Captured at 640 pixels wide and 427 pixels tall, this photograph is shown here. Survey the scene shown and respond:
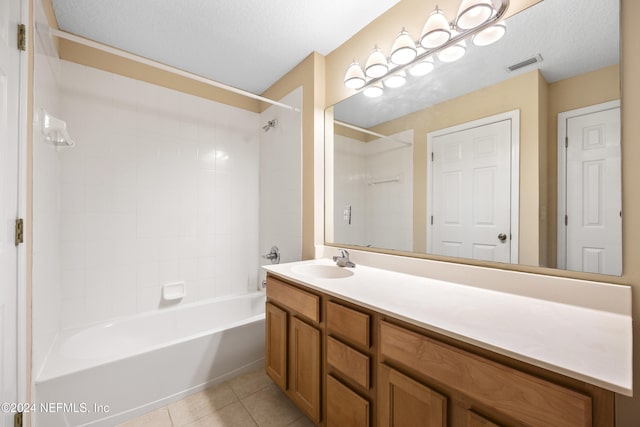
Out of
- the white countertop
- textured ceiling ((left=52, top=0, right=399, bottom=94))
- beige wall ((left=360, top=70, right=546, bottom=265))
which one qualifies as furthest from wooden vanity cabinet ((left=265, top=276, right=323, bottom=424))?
textured ceiling ((left=52, top=0, right=399, bottom=94))

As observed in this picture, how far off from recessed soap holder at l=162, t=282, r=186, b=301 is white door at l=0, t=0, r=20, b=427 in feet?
3.91

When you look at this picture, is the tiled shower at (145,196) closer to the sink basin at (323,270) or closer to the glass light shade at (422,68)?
the sink basin at (323,270)

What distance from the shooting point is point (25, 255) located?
1.12m

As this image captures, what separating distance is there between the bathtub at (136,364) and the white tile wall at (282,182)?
0.77m

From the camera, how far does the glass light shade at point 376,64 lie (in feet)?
5.34

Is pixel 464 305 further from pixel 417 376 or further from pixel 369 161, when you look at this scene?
pixel 369 161

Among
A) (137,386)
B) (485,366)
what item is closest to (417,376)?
(485,366)

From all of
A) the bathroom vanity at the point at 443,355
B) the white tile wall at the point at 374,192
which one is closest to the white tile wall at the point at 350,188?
the white tile wall at the point at 374,192

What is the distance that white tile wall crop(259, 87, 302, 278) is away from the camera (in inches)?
88.7

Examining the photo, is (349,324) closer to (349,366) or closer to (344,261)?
(349,366)

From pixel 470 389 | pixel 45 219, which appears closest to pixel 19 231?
pixel 45 219

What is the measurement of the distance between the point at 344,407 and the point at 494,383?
2.25ft

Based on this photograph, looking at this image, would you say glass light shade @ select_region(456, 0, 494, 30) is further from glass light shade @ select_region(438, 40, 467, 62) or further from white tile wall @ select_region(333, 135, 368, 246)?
white tile wall @ select_region(333, 135, 368, 246)

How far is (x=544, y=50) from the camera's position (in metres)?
Answer: 1.09
